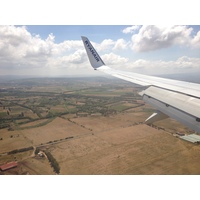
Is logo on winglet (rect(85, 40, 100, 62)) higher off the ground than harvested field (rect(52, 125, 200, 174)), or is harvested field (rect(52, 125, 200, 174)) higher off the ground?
logo on winglet (rect(85, 40, 100, 62))

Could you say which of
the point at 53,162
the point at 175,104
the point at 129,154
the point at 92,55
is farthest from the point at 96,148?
the point at 175,104

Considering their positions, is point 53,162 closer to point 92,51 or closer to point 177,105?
point 92,51

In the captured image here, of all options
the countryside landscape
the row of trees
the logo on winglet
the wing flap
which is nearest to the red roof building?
the countryside landscape

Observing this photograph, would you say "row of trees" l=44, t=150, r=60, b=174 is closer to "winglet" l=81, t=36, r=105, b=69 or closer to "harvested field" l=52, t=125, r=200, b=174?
"harvested field" l=52, t=125, r=200, b=174

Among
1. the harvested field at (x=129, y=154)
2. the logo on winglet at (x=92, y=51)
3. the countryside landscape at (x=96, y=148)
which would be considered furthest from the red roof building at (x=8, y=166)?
the logo on winglet at (x=92, y=51)

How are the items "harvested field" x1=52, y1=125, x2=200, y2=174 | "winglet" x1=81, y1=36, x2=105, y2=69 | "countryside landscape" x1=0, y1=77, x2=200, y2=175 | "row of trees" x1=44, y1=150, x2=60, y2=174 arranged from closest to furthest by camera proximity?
"winglet" x1=81, y1=36, x2=105, y2=69 < "harvested field" x1=52, y1=125, x2=200, y2=174 < "countryside landscape" x1=0, y1=77, x2=200, y2=175 < "row of trees" x1=44, y1=150, x2=60, y2=174

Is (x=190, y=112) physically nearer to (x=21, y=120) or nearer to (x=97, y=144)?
(x=97, y=144)

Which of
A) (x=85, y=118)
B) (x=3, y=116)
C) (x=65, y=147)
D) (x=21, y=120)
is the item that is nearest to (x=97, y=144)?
(x=65, y=147)

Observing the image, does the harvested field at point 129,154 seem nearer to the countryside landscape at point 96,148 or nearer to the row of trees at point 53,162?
the countryside landscape at point 96,148
